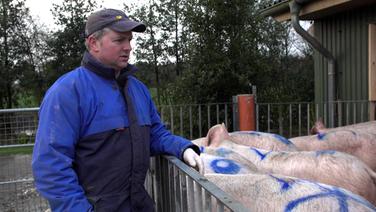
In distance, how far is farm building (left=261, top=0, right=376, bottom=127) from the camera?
7.02 metres

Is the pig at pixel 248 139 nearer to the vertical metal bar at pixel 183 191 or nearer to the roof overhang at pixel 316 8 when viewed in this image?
the vertical metal bar at pixel 183 191

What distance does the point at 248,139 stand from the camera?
15.5 ft

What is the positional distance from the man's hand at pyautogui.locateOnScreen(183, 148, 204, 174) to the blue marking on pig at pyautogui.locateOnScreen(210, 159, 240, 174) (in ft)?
2.21

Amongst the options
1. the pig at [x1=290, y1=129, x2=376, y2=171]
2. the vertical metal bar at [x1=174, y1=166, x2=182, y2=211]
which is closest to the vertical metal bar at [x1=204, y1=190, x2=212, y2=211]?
the vertical metal bar at [x1=174, y1=166, x2=182, y2=211]

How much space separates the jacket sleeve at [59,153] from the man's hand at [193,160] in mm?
678

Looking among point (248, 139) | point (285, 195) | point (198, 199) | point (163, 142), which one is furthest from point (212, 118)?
point (198, 199)

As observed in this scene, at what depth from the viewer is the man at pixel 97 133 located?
6.57 ft

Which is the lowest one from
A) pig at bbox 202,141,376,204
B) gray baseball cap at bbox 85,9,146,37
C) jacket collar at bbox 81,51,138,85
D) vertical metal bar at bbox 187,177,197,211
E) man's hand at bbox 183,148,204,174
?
pig at bbox 202,141,376,204

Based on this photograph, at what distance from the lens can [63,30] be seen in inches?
507

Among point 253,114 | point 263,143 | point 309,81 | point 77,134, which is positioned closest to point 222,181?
point 77,134

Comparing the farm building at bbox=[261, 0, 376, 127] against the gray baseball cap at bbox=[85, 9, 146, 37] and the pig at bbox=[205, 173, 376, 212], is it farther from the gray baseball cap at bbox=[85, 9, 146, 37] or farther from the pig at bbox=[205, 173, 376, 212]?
→ the gray baseball cap at bbox=[85, 9, 146, 37]

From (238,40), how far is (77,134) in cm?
663

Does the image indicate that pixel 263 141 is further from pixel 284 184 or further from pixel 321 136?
pixel 284 184

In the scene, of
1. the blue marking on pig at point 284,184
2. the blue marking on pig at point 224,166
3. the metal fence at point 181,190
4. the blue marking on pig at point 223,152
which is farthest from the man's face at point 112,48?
the blue marking on pig at point 223,152
